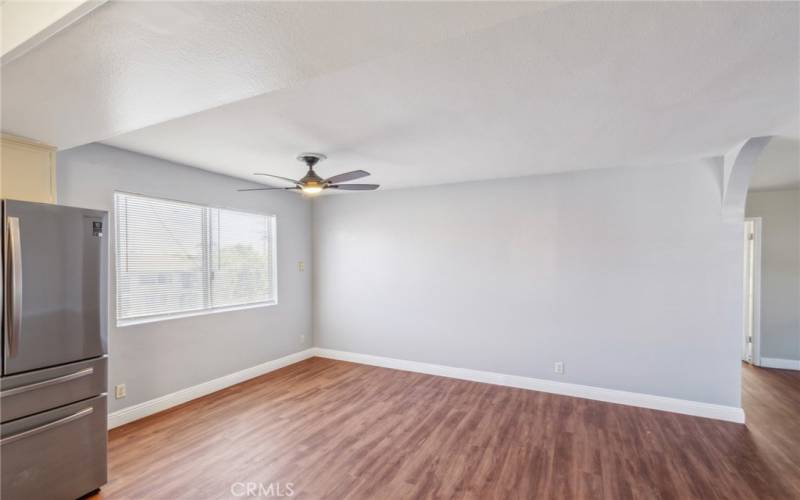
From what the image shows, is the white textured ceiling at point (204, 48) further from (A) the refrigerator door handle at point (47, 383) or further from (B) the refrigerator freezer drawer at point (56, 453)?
(B) the refrigerator freezer drawer at point (56, 453)

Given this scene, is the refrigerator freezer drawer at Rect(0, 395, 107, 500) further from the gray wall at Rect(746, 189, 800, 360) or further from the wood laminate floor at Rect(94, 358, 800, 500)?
the gray wall at Rect(746, 189, 800, 360)

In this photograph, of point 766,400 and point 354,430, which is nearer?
point 354,430

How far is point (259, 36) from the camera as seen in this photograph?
1294 millimetres

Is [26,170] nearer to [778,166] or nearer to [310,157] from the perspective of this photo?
[310,157]

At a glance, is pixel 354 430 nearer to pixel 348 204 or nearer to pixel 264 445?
pixel 264 445

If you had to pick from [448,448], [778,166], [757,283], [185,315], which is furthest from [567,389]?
[185,315]

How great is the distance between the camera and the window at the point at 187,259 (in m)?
3.32

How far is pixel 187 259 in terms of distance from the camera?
382 cm

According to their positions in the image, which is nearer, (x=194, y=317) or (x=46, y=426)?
(x=46, y=426)

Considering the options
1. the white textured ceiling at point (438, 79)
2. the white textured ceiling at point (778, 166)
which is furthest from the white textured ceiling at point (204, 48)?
the white textured ceiling at point (778, 166)

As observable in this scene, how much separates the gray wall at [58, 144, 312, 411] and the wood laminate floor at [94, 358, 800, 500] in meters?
0.42

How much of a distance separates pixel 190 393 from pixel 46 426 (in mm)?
1799

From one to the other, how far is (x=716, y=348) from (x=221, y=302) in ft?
17.9

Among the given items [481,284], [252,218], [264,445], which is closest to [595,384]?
[481,284]
